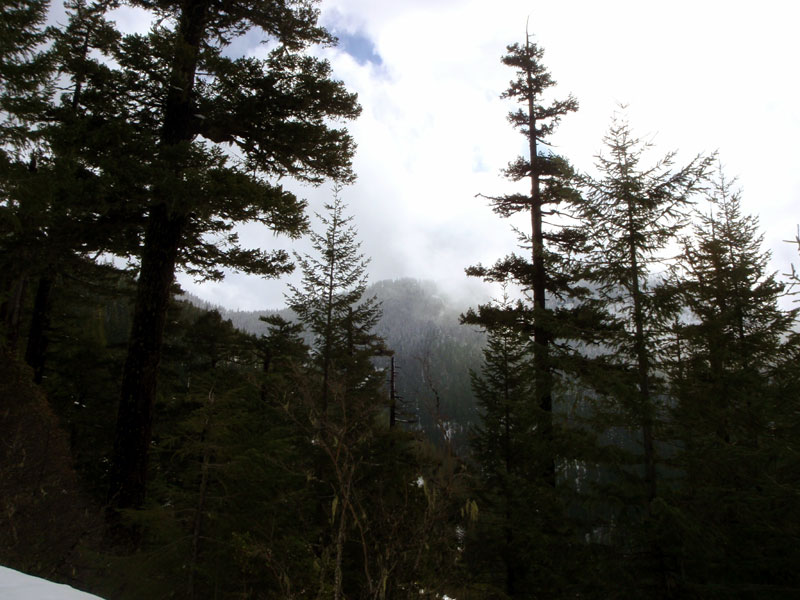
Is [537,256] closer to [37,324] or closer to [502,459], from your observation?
[502,459]

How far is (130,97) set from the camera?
6.28 m

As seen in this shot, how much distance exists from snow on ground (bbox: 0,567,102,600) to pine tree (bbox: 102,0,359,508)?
4228 mm

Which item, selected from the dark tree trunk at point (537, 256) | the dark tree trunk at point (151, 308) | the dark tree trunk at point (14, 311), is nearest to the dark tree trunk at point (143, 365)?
the dark tree trunk at point (151, 308)

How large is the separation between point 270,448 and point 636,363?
5308mm

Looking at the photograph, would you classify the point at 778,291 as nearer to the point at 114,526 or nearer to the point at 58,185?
the point at 114,526

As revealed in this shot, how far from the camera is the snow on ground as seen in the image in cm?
170

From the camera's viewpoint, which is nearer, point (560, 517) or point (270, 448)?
point (270, 448)

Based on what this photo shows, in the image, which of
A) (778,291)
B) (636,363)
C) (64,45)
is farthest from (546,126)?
(64,45)

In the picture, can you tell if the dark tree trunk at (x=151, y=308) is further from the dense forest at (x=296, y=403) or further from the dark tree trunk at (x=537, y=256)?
the dark tree trunk at (x=537, y=256)

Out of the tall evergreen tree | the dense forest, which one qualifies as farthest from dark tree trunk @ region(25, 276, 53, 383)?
the tall evergreen tree

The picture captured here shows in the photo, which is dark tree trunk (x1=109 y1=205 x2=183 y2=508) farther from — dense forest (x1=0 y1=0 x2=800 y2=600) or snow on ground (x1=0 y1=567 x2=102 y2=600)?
snow on ground (x1=0 y1=567 x2=102 y2=600)

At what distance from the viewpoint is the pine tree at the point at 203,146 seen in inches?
220

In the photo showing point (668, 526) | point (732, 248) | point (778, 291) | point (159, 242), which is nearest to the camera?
point (668, 526)

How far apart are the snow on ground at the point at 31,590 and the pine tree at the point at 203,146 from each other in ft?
13.9
